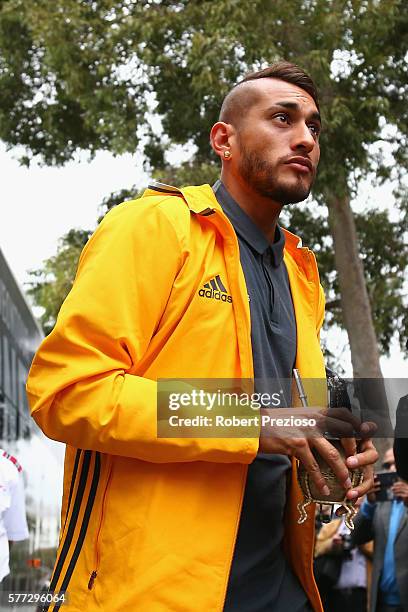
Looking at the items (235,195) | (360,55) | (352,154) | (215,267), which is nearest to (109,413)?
(215,267)

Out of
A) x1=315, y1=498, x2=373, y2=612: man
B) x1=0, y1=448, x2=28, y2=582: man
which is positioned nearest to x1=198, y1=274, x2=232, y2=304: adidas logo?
x1=0, y1=448, x2=28, y2=582: man

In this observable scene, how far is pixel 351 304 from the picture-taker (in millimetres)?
11312

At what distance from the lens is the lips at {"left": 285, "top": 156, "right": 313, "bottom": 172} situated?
8.49 ft

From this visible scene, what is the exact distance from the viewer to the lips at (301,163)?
2588 mm

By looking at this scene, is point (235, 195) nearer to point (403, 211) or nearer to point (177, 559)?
point (177, 559)

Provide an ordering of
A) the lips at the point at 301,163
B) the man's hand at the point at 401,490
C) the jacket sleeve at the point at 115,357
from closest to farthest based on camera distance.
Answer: the jacket sleeve at the point at 115,357 < the lips at the point at 301,163 < the man's hand at the point at 401,490

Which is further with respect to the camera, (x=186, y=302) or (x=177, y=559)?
(x=186, y=302)

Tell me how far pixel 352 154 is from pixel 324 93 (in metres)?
0.76

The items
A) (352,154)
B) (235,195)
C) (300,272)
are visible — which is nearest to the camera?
(235,195)

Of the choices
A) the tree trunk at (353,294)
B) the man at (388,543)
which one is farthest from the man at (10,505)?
the tree trunk at (353,294)

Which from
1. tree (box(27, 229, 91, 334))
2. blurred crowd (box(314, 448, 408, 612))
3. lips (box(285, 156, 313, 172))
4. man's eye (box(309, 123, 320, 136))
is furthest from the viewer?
tree (box(27, 229, 91, 334))

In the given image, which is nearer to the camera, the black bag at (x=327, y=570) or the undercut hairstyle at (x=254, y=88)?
the undercut hairstyle at (x=254, y=88)

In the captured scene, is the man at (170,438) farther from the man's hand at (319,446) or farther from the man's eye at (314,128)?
the man's eye at (314,128)

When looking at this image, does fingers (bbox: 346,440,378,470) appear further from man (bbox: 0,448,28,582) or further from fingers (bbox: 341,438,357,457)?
man (bbox: 0,448,28,582)
